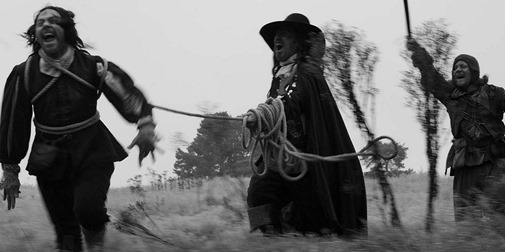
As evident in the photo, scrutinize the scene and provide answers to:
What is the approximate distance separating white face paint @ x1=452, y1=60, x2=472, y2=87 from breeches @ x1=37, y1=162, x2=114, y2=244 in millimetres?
3097

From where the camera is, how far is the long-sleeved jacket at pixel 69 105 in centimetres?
550

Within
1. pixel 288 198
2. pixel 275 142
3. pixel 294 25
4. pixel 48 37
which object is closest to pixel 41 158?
pixel 48 37

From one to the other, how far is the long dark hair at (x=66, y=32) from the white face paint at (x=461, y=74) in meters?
3.15

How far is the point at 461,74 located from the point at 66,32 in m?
3.33

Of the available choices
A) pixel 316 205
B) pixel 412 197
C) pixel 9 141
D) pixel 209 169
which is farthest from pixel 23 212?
pixel 412 197

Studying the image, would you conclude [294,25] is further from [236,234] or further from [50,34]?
[50,34]

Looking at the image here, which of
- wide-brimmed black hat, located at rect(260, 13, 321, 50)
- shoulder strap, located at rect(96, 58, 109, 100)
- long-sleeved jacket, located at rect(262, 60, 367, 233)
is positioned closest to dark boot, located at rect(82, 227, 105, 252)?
shoulder strap, located at rect(96, 58, 109, 100)

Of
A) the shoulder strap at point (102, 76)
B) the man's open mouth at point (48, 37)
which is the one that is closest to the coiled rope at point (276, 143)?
the shoulder strap at point (102, 76)

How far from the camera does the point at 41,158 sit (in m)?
5.43

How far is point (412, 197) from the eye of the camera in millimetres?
10219

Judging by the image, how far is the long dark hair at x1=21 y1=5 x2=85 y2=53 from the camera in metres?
5.70

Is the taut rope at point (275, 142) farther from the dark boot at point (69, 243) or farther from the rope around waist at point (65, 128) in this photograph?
the dark boot at point (69, 243)

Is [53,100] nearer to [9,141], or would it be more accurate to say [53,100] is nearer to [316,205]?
[9,141]

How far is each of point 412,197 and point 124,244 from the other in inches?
214
